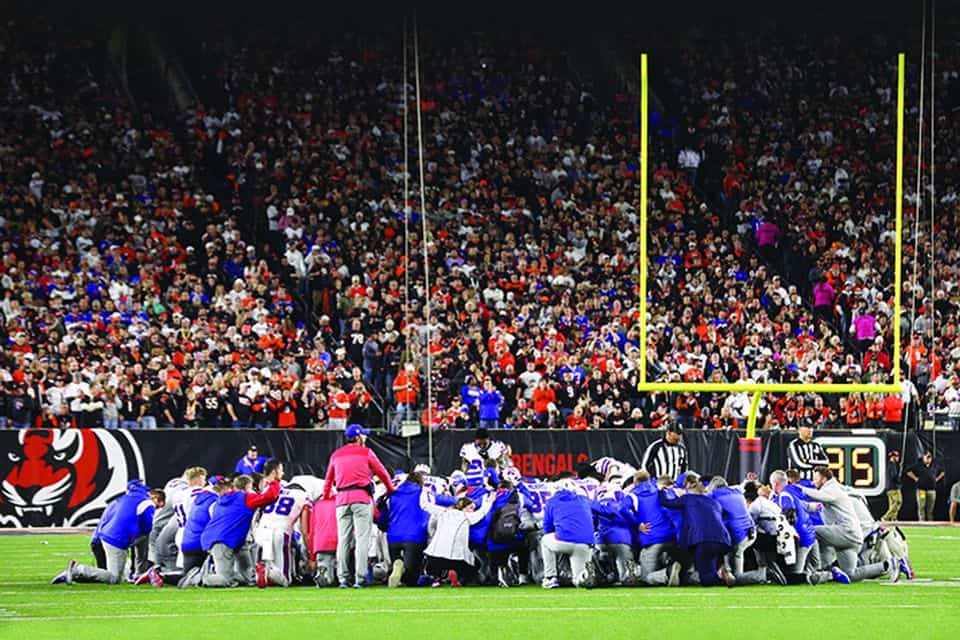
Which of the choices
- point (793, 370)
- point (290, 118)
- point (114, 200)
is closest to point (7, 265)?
point (114, 200)

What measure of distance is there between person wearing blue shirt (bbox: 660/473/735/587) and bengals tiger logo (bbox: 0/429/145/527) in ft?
33.6

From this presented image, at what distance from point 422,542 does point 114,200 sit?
16.2m

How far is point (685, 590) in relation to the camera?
14.0 metres

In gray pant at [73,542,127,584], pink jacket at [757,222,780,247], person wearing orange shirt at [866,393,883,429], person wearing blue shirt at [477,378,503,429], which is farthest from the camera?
pink jacket at [757,222,780,247]

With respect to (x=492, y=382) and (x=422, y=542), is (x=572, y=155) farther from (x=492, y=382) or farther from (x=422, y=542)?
(x=422, y=542)

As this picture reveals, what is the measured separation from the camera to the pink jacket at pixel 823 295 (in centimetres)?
2822

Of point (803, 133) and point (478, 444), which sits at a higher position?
point (803, 133)

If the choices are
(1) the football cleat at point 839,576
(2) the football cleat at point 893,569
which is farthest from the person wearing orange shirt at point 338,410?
(2) the football cleat at point 893,569

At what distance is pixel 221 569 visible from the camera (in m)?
14.5

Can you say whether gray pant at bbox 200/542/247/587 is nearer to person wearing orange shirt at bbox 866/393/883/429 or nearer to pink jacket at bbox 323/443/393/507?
pink jacket at bbox 323/443/393/507

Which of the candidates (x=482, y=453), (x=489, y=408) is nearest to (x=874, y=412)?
(x=489, y=408)

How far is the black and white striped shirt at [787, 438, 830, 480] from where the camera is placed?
76.7 feet

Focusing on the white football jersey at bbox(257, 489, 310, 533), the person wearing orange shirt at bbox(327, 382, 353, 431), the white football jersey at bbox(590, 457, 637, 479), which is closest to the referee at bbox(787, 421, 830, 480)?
the person wearing orange shirt at bbox(327, 382, 353, 431)

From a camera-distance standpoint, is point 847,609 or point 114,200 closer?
point 847,609
